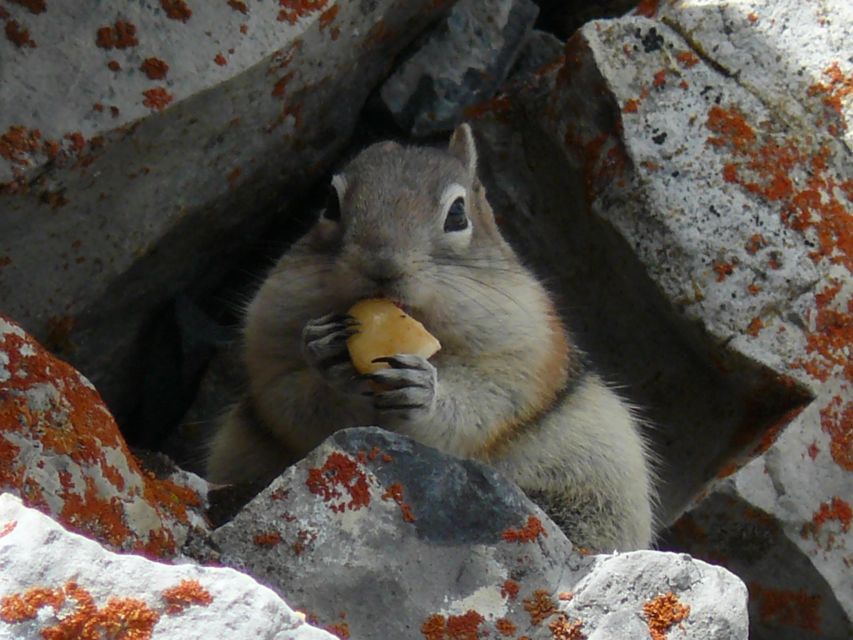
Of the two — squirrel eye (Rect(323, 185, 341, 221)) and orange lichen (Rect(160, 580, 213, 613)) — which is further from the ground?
squirrel eye (Rect(323, 185, 341, 221))

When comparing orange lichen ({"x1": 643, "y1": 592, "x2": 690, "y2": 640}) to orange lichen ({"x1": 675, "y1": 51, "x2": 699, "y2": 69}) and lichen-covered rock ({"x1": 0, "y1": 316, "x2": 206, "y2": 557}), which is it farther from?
orange lichen ({"x1": 675, "y1": 51, "x2": 699, "y2": 69})

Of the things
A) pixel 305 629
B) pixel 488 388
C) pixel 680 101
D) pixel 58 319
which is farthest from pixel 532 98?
pixel 305 629

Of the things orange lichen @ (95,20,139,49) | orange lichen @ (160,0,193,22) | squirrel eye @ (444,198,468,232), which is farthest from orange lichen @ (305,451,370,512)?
orange lichen @ (160,0,193,22)

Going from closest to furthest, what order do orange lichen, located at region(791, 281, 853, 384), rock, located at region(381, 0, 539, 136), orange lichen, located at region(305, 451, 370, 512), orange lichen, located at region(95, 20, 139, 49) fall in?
orange lichen, located at region(305, 451, 370, 512) < orange lichen, located at region(95, 20, 139, 49) < orange lichen, located at region(791, 281, 853, 384) < rock, located at region(381, 0, 539, 136)

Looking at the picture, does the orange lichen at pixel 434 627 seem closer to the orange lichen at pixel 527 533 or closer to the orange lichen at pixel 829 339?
the orange lichen at pixel 527 533

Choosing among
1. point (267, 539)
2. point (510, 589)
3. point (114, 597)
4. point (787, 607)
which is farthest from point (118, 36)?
point (787, 607)

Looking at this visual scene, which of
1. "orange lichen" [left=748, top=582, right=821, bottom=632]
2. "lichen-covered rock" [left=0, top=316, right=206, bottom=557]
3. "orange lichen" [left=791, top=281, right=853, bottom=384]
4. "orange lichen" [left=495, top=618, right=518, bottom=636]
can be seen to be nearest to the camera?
"lichen-covered rock" [left=0, top=316, right=206, bottom=557]

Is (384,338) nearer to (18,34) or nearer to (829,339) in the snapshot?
(18,34)
